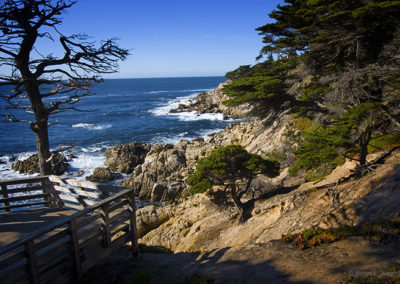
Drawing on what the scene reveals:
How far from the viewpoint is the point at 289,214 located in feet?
30.0

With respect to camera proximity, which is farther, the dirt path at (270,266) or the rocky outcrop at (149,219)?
the rocky outcrop at (149,219)

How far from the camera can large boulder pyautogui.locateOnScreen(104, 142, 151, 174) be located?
2647cm

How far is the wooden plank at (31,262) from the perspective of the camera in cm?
389

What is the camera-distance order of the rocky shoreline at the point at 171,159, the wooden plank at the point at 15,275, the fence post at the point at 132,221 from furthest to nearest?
the rocky shoreline at the point at 171,159 < the fence post at the point at 132,221 < the wooden plank at the point at 15,275

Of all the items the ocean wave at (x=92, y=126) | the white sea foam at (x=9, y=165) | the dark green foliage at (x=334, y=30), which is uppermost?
the dark green foliage at (x=334, y=30)

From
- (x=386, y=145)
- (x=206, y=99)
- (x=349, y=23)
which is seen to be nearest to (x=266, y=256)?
(x=386, y=145)

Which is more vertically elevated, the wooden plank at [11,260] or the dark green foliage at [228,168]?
the wooden plank at [11,260]

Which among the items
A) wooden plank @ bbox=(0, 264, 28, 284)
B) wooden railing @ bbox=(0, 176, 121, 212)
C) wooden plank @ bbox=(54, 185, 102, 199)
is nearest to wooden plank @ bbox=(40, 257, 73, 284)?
wooden plank @ bbox=(0, 264, 28, 284)

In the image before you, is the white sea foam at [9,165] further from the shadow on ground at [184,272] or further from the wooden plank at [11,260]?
the wooden plank at [11,260]

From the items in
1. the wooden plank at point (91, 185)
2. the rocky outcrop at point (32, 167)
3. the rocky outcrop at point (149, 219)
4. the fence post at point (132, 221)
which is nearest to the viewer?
the fence post at point (132, 221)

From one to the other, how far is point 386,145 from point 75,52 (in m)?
11.9

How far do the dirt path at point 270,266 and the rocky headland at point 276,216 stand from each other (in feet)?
0.06

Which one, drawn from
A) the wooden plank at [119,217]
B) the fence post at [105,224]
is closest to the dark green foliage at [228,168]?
the wooden plank at [119,217]

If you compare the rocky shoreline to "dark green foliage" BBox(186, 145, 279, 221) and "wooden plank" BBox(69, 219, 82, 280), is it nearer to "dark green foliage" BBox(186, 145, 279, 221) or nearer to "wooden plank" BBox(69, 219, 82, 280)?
"dark green foliage" BBox(186, 145, 279, 221)
